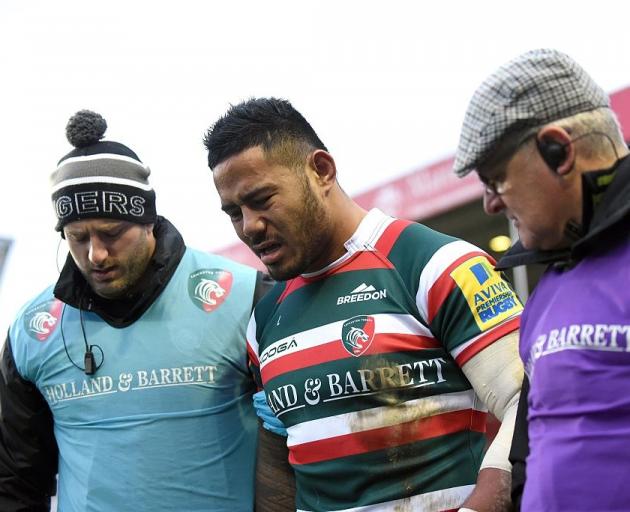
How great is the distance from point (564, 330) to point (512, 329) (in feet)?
1.61

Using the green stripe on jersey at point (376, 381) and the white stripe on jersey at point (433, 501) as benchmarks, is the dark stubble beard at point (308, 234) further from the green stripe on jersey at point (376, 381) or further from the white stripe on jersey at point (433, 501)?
the white stripe on jersey at point (433, 501)

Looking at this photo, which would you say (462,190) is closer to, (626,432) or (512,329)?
(512,329)

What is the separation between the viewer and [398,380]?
7.63 feet

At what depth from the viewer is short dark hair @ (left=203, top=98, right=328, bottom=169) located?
264cm

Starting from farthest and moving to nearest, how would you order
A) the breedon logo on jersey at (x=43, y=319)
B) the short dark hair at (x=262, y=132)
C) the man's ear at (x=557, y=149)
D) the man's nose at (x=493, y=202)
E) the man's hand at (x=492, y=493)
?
the breedon logo on jersey at (x=43, y=319) → the short dark hair at (x=262, y=132) → the man's hand at (x=492, y=493) → the man's nose at (x=493, y=202) → the man's ear at (x=557, y=149)

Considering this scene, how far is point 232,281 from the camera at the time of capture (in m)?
3.28

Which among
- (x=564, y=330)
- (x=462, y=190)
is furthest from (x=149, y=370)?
→ (x=462, y=190)

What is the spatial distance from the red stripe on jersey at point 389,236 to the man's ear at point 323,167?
25 cm

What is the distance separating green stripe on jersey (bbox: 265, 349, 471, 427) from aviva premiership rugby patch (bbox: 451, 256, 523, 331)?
0.18m

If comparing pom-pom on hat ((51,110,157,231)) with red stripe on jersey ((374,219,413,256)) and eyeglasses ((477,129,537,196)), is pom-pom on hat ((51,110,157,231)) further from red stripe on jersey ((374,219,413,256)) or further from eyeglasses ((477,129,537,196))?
eyeglasses ((477,129,537,196))

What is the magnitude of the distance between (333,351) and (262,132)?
0.73 meters

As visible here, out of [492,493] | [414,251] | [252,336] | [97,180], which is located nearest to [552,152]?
[414,251]

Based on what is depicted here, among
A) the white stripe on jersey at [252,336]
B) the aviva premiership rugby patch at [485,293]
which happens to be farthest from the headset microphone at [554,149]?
the white stripe on jersey at [252,336]

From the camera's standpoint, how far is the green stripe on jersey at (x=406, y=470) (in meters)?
2.28
